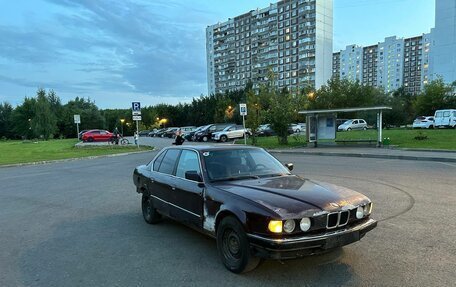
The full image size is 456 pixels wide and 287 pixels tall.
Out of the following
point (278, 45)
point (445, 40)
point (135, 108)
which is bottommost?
point (135, 108)

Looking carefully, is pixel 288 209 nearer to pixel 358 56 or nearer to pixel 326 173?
pixel 326 173

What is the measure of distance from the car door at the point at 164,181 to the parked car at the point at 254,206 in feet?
0.07

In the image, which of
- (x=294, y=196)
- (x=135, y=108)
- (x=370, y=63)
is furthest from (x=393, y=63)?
(x=294, y=196)

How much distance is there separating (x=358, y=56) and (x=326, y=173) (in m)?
175

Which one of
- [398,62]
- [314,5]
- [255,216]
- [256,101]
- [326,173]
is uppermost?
[314,5]

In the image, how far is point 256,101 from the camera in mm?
27812

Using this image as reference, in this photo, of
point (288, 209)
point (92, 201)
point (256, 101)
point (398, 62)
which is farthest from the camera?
point (398, 62)

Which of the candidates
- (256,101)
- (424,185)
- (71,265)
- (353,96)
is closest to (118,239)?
(71,265)

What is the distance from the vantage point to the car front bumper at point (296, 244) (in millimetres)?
3652

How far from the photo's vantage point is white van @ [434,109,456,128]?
4056 cm

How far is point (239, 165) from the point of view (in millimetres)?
5203

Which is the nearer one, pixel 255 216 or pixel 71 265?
pixel 255 216

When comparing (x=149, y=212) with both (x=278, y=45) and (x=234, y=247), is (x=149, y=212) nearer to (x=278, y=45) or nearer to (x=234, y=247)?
(x=234, y=247)

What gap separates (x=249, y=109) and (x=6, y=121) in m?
90.3
